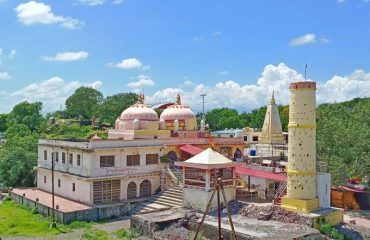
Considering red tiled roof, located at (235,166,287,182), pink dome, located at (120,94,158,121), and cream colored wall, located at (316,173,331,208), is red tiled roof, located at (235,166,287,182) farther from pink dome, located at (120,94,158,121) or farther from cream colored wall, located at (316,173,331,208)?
pink dome, located at (120,94,158,121)

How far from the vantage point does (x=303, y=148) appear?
26.6 metres

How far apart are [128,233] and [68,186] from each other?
32.5 ft

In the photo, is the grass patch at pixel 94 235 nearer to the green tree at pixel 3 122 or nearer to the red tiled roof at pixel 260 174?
the red tiled roof at pixel 260 174

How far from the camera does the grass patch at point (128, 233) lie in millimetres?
25109

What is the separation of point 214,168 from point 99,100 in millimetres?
74386

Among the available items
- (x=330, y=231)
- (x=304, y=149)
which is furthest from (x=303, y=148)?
(x=330, y=231)

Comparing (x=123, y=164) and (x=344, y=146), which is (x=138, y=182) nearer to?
(x=123, y=164)

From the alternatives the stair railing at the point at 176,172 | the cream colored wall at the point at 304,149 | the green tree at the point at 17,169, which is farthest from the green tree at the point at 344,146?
the green tree at the point at 17,169

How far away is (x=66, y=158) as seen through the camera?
34094 millimetres

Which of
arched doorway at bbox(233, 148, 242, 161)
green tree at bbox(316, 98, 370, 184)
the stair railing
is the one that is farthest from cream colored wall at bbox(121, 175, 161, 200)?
green tree at bbox(316, 98, 370, 184)

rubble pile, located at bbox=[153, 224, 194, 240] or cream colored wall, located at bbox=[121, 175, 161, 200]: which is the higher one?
cream colored wall, located at bbox=[121, 175, 161, 200]

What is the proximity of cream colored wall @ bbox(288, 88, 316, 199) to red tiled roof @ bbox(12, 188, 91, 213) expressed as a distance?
1362cm

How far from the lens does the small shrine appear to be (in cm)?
2770

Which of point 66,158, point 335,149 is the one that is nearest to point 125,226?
point 66,158
